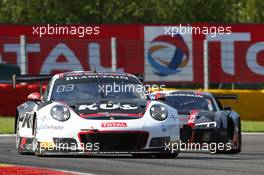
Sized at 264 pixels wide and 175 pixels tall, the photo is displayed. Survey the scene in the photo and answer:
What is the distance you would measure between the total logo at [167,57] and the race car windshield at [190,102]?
43.7 ft

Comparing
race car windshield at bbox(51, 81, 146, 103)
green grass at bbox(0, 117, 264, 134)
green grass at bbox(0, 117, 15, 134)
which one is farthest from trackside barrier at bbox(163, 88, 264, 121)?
race car windshield at bbox(51, 81, 146, 103)

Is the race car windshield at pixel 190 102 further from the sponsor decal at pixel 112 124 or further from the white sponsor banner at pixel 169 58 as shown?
the white sponsor banner at pixel 169 58

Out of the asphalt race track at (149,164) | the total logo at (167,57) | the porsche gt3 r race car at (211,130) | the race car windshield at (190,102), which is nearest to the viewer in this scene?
the asphalt race track at (149,164)

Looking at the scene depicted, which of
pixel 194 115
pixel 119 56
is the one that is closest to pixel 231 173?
pixel 194 115

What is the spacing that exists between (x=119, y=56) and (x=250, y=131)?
6544 millimetres

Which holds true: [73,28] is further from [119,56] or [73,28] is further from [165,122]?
[165,122]

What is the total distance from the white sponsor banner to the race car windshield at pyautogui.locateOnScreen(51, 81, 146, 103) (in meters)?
16.1

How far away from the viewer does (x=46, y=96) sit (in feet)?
47.0

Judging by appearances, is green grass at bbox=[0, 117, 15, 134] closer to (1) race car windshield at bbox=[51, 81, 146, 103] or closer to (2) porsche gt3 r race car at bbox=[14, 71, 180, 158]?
(1) race car windshield at bbox=[51, 81, 146, 103]

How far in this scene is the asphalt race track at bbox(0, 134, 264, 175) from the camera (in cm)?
1134

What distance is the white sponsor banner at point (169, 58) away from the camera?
101 ft

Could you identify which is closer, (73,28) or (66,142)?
(66,142)

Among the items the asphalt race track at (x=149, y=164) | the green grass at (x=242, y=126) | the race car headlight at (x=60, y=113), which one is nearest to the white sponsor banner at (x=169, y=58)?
the green grass at (x=242, y=126)

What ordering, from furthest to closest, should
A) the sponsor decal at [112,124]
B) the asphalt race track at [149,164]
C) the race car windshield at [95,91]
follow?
the race car windshield at [95,91], the sponsor decal at [112,124], the asphalt race track at [149,164]
